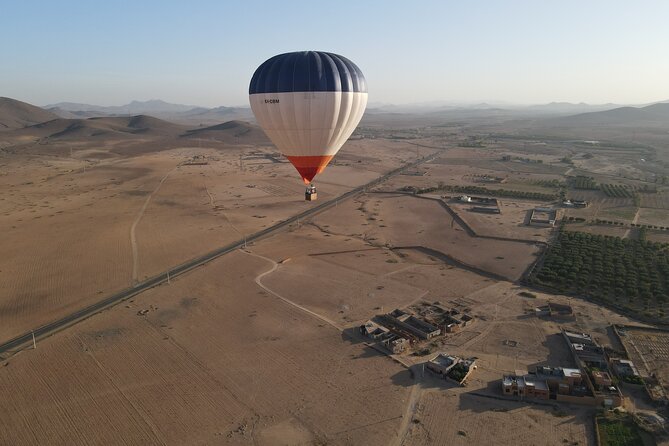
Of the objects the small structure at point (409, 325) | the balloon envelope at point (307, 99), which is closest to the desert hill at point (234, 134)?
the balloon envelope at point (307, 99)

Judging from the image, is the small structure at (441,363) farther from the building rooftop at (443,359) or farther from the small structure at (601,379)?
the small structure at (601,379)

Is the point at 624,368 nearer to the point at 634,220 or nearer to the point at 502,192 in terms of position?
the point at 634,220

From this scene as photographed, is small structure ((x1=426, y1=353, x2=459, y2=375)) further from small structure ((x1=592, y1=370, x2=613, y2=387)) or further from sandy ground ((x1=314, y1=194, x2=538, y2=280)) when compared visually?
sandy ground ((x1=314, y1=194, x2=538, y2=280))

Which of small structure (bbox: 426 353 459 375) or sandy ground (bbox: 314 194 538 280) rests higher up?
small structure (bbox: 426 353 459 375)

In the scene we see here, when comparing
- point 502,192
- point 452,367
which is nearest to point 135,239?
point 452,367

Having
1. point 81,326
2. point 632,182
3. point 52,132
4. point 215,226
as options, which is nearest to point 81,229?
point 215,226

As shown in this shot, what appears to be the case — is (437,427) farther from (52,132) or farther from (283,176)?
(52,132)

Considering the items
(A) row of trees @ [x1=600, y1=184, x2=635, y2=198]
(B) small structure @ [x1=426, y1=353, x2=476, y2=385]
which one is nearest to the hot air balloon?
(B) small structure @ [x1=426, y1=353, x2=476, y2=385]
